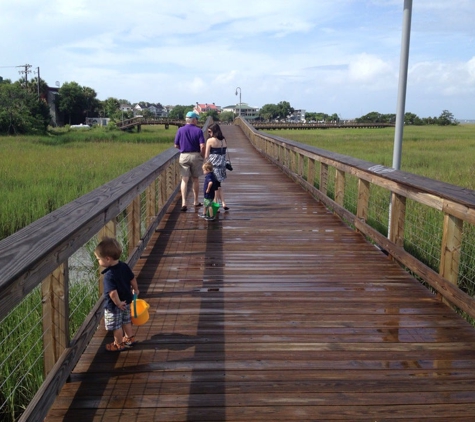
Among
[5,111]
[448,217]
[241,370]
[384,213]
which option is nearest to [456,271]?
[448,217]

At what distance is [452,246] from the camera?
411 cm

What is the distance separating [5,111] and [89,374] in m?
51.9

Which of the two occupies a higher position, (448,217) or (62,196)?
(448,217)

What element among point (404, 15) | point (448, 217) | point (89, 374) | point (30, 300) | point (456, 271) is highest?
point (404, 15)

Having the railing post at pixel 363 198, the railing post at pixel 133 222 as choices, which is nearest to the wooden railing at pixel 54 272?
the railing post at pixel 133 222

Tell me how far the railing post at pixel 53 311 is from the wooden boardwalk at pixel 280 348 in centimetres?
23

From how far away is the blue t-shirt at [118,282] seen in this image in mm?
3279

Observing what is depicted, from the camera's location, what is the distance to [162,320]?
3975mm

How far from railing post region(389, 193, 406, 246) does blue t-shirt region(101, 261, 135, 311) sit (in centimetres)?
292

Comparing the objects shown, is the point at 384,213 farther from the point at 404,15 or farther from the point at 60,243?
the point at 60,243

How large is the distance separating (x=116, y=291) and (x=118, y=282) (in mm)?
53

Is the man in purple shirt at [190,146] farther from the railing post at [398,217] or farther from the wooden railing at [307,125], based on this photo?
the wooden railing at [307,125]

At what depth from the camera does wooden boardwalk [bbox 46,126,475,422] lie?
2770mm

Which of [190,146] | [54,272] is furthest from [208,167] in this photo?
[54,272]
